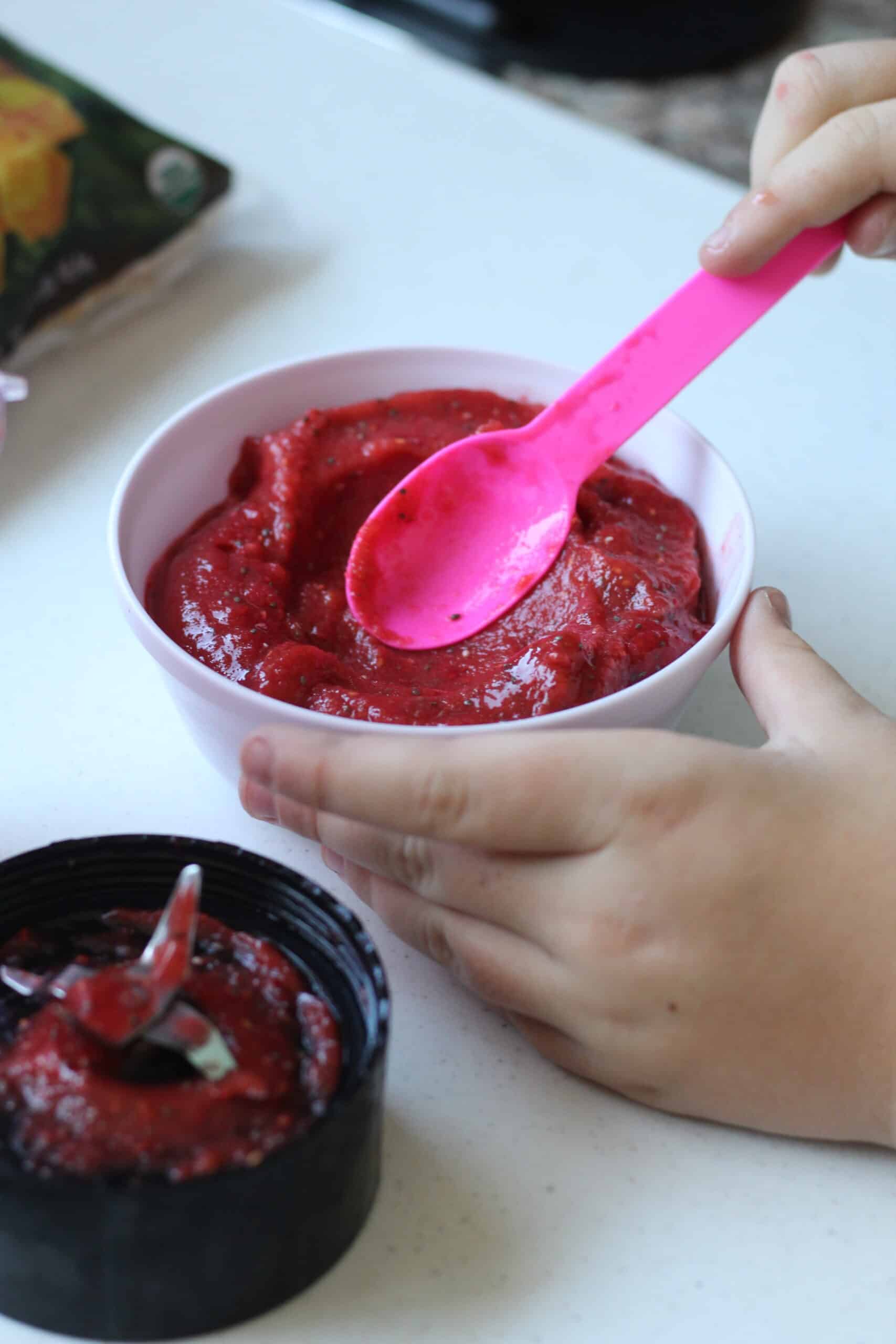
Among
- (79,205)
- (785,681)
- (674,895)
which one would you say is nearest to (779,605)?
(785,681)

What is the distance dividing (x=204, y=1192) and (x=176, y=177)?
4.36ft

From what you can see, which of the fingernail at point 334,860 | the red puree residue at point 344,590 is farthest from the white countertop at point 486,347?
the red puree residue at point 344,590

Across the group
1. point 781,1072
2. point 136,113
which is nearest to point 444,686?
point 781,1072

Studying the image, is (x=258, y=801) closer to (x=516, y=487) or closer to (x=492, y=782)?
(x=492, y=782)

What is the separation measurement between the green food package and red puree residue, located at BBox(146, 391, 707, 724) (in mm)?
481

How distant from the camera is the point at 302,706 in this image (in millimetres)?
950

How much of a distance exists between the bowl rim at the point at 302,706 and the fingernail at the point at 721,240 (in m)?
0.15

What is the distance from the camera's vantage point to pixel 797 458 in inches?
56.8

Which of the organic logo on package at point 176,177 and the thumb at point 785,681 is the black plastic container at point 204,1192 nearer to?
the thumb at point 785,681

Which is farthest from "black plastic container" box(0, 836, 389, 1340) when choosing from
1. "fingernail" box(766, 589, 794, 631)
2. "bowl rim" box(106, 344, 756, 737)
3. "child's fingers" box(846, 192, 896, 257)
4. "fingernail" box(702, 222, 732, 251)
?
"child's fingers" box(846, 192, 896, 257)

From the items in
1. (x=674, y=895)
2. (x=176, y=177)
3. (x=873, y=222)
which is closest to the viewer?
(x=674, y=895)

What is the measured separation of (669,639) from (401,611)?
22 cm

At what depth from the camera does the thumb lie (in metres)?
0.91

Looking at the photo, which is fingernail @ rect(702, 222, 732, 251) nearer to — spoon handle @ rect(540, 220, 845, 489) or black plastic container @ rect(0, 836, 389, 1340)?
spoon handle @ rect(540, 220, 845, 489)
